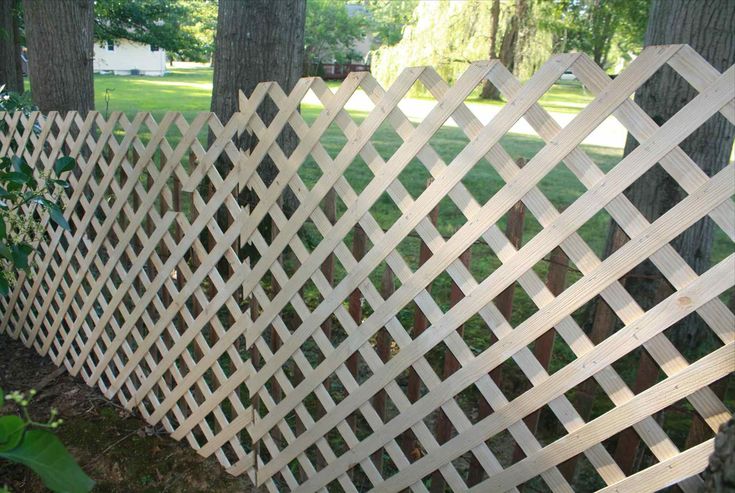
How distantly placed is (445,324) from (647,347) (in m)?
0.62

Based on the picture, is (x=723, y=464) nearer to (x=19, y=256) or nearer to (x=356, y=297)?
(x=356, y=297)

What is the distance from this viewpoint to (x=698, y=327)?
3.36 metres

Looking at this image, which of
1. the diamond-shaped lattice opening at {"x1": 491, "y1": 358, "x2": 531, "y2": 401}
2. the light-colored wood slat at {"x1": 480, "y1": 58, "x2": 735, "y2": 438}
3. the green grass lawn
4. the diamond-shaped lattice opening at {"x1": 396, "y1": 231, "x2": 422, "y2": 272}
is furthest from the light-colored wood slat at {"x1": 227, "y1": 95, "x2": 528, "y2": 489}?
the diamond-shaped lattice opening at {"x1": 396, "y1": 231, "x2": 422, "y2": 272}

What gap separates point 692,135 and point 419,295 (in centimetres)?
221

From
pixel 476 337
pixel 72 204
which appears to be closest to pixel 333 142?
pixel 476 337

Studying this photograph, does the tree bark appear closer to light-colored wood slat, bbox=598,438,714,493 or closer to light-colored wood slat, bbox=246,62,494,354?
light-colored wood slat, bbox=598,438,714,493

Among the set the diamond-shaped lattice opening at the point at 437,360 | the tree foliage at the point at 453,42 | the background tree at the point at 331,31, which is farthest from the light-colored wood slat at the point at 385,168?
the background tree at the point at 331,31

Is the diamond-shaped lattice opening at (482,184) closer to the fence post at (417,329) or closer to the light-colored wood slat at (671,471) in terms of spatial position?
the fence post at (417,329)

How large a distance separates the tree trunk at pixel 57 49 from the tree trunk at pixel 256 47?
1503mm

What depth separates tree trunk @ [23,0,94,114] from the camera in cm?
484

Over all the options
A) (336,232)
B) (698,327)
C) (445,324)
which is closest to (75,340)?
(336,232)

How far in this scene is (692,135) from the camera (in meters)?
3.22

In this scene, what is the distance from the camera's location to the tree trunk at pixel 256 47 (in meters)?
4.13

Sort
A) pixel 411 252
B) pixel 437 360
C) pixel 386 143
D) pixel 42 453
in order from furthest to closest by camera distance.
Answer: pixel 386 143
pixel 411 252
pixel 437 360
pixel 42 453
